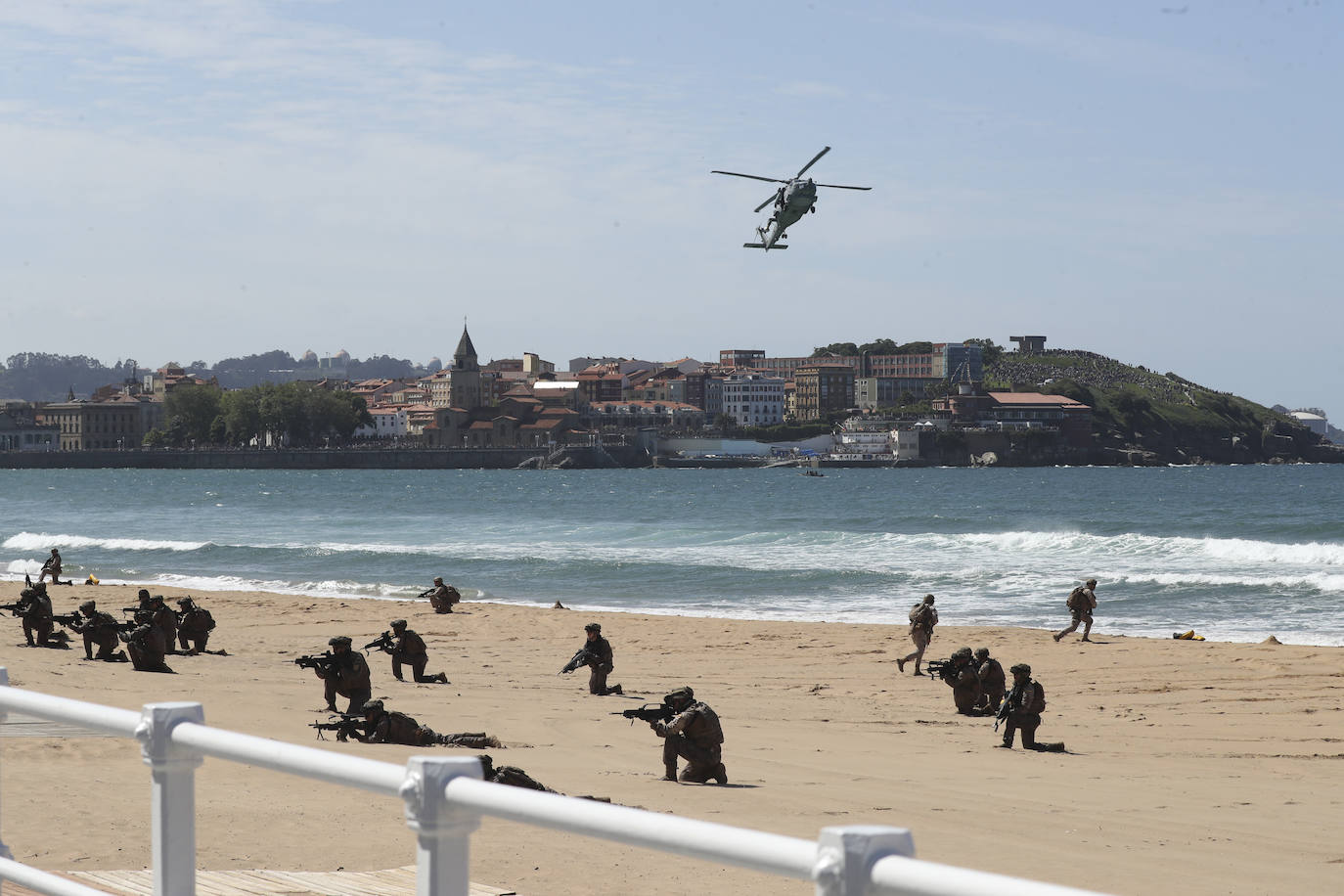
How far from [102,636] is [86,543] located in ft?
107

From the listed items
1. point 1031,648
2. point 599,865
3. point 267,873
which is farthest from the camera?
point 1031,648

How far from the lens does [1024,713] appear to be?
1204cm

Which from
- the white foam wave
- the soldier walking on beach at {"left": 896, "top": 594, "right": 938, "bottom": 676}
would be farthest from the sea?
the soldier walking on beach at {"left": 896, "top": 594, "right": 938, "bottom": 676}

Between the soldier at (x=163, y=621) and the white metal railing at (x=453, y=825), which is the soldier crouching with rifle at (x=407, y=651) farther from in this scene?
the white metal railing at (x=453, y=825)

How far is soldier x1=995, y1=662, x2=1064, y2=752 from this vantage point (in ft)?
39.4

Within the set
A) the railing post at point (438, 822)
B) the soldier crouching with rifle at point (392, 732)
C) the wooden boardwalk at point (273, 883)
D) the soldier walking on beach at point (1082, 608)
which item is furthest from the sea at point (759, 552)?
the railing post at point (438, 822)

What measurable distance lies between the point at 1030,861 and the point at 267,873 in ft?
12.2

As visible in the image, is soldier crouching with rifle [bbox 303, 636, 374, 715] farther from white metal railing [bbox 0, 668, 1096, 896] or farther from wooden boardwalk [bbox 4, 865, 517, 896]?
white metal railing [bbox 0, 668, 1096, 896]

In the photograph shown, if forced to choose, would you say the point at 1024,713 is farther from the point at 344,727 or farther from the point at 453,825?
the point at 453,825

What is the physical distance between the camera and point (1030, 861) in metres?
7.33

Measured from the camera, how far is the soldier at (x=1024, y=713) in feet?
39.4

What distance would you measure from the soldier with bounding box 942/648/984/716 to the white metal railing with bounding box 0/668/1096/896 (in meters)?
10.9

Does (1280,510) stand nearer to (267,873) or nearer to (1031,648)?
(1031,648)

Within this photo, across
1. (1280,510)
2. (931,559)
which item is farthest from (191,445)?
(931,559)
